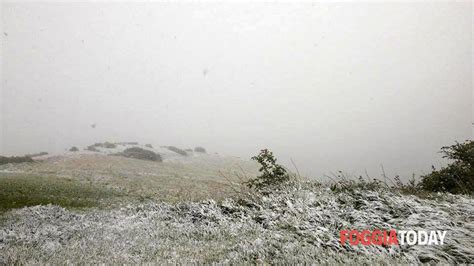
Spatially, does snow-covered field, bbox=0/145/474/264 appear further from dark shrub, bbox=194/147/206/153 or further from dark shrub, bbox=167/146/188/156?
dark shrub, bbox=194/147/206/153

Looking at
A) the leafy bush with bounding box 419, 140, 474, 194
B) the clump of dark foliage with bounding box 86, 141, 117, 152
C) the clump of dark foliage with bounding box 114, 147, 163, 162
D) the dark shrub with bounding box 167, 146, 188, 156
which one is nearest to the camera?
the leafy bush with bounding box 419, 140, 474, 194

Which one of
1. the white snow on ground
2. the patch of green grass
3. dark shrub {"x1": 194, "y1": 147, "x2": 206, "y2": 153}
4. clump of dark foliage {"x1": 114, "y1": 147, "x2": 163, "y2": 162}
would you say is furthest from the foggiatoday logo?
dark shrub {"x1": 194, "y1": 147, "x2": 206, "y2": 153}

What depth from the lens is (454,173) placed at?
11578 millimetres

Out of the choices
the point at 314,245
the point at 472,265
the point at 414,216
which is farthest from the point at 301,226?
the point at 472,265

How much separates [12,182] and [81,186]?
348 centimetres

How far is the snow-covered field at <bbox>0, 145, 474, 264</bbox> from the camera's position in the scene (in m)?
4.91

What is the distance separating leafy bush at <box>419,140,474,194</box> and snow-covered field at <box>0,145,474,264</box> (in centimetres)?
393

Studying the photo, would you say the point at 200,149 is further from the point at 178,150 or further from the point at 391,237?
the point at 391,237

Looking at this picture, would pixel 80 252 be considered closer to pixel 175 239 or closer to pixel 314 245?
pixel 175 239

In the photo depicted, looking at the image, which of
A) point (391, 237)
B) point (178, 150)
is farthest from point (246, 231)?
point (178, 150)

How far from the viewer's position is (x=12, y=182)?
17297 mm

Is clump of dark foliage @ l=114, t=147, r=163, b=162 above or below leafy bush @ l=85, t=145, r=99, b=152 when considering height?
below

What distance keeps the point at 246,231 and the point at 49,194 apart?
40.7 ft

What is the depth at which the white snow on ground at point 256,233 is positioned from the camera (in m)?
4.87
